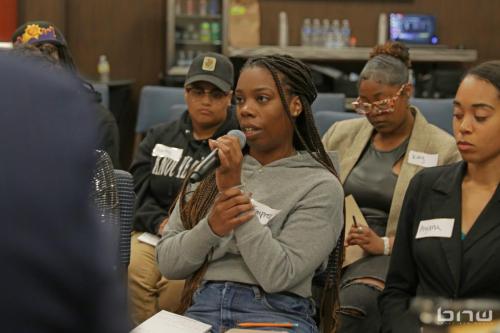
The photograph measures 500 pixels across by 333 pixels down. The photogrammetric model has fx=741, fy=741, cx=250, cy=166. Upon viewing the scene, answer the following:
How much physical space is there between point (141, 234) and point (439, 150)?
4.23 feet

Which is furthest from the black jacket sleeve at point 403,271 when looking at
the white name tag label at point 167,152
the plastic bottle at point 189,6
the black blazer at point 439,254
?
the plastic bottle at point 189,6

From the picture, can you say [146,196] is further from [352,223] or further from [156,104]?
[156,104]

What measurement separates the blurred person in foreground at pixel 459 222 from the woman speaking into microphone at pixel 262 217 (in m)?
0.23

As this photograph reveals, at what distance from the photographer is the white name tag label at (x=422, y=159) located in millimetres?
2926

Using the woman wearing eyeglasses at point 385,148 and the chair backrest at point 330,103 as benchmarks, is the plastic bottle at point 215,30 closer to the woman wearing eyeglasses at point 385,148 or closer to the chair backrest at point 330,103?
the chair backrest at point 330,103

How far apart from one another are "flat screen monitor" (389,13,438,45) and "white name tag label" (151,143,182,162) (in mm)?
4256

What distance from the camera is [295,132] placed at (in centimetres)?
224

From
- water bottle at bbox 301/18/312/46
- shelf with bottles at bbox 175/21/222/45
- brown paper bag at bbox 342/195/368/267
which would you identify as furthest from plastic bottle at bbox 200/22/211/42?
brown paper bag at bbox 342/195/368/267

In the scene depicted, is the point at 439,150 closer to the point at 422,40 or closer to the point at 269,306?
the point at 269,306

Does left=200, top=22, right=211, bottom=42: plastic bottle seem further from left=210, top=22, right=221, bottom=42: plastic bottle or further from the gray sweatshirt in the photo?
the gray sweatshirt

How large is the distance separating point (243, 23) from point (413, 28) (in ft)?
5.26

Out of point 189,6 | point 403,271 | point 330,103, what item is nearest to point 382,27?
point 189,6

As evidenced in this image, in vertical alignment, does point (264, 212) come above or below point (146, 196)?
above

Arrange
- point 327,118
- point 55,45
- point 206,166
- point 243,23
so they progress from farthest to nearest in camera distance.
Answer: point 243,23, point 327,118, point 55,45, point 206,166
